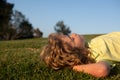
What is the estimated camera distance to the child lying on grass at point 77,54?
19.5 feet

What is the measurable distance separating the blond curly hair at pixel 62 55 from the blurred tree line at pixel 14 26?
62980 millimetres

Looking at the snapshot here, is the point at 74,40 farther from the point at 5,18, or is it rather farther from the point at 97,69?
the point at 5,18

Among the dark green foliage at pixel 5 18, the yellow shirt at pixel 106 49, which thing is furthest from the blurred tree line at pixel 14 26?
the yellow shirt at pixel 106 49

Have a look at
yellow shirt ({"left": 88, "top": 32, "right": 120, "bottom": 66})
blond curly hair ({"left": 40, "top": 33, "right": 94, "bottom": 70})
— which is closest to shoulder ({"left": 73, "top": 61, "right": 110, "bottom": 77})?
blond curly hair ({"left": 40, "top": 33, "right": 94, "bottom": 70})

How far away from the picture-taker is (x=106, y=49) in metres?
6.47

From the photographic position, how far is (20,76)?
225 inches

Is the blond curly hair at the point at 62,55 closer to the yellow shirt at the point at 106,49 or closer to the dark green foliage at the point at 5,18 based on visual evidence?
the yellow shirt at the point at 106,49

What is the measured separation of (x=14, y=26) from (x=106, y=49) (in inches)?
2582

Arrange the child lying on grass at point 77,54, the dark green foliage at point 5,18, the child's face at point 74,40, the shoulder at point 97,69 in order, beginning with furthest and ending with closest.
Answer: the dark green foliage at point 5,18, the child's face at point 74,40, the child lying on grass at point 77,54, the shoulder at point 97,69

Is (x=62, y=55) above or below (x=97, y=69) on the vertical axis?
above

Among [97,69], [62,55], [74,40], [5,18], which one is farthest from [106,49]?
[5,18]

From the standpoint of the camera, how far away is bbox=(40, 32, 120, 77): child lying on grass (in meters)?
5.95

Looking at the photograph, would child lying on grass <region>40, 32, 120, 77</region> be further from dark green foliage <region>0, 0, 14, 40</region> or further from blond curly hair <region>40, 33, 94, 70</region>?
dark green foliage <region>0, 0, 14, 40</region>

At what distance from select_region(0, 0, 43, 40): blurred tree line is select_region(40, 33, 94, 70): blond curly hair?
62980 mm
